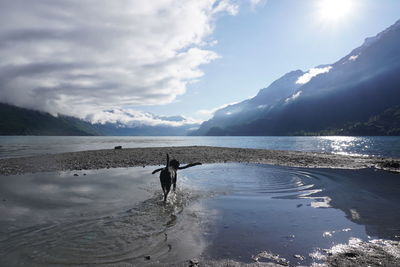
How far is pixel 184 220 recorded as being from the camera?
1054cm

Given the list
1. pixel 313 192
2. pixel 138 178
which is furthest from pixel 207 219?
pixel 138 178

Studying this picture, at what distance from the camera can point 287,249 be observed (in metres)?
7.63

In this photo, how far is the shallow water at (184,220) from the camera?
24.5 ft

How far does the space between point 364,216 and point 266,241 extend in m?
5.70

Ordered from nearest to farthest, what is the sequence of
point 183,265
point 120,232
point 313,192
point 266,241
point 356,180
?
point 183,265 → point 266,241 → point 120,232 → point 313,192 → point 356,180

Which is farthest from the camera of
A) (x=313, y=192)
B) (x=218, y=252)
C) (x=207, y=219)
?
(x=313, y=192)

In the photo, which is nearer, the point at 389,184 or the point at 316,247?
the point at 316,247

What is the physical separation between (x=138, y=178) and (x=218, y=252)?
14.9 m

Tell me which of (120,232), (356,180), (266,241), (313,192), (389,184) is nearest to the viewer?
(266,241)

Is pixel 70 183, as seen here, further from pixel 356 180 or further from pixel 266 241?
pixel 356 180

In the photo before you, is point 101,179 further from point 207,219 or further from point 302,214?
point 302,214

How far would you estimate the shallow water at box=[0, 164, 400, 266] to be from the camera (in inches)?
294

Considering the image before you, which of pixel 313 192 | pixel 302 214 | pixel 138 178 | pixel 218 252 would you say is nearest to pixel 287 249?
pixel 218 252

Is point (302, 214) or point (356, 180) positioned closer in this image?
point (302, 214)
